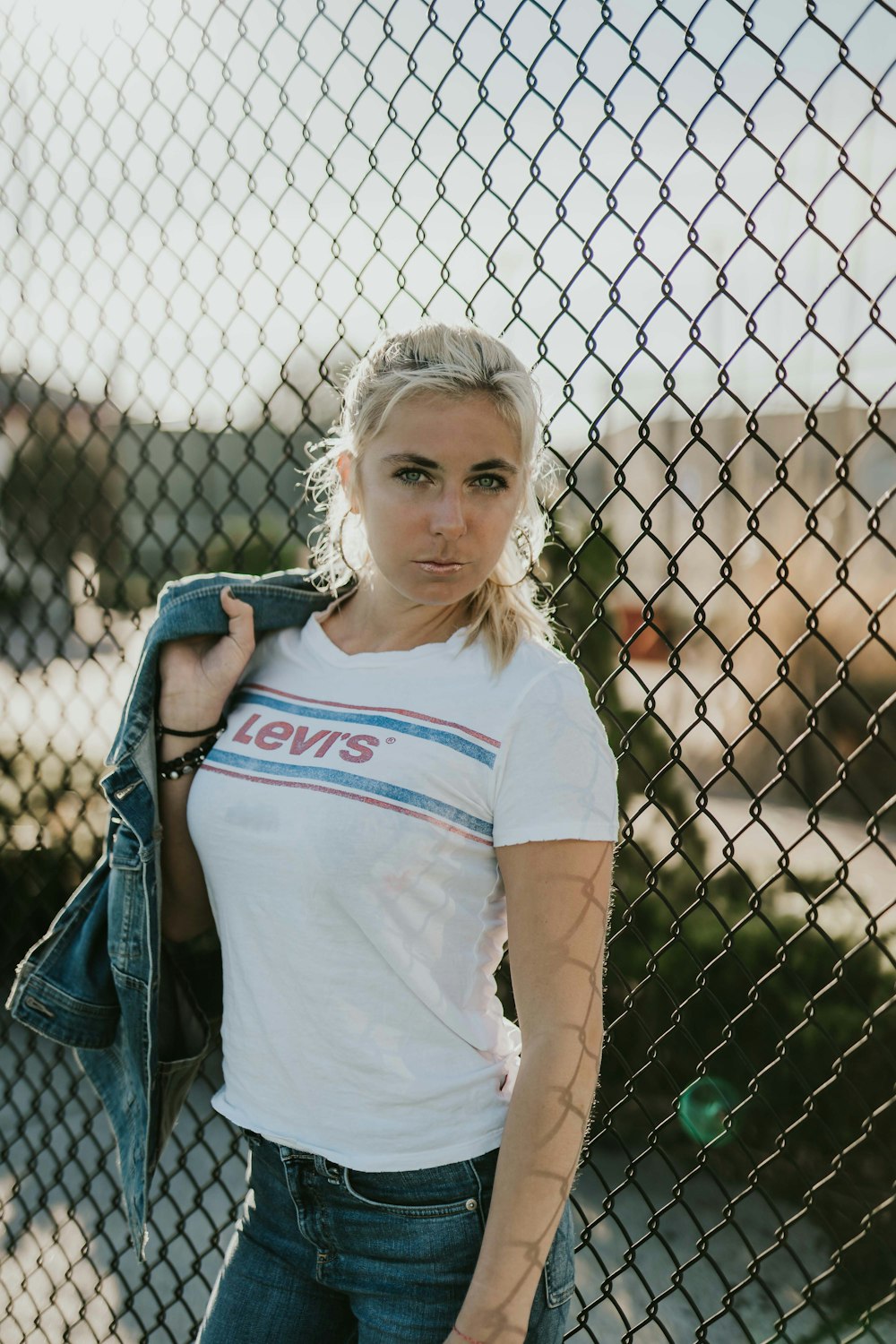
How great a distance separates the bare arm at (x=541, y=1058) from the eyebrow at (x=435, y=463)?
46 centimetres

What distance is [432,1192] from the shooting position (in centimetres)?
126

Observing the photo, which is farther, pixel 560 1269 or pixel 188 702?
pixel 188 702

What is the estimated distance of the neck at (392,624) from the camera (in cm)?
140

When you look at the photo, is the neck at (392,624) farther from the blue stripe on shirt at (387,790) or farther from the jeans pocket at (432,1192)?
the jeans pocket at (432,1192)

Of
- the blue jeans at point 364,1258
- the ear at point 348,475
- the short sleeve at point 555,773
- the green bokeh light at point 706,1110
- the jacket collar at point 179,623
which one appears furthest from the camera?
the green bokeh light at point 706,1110

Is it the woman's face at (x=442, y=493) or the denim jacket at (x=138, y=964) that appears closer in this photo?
the woman's face at (x=442, y=493)

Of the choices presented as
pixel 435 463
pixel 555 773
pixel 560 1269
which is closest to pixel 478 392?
pixel 435 463

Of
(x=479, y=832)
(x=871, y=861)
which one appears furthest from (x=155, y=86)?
(x=871, y=861)

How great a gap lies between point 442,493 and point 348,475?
0.66 feet

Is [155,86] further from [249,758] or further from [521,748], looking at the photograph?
[521,748]

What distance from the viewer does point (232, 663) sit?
1509 millimetres

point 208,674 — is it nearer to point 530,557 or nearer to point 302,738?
point 302,738

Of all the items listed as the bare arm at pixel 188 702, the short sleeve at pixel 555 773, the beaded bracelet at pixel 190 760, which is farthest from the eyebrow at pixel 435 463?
the beaded bracelet at pixel 190 760

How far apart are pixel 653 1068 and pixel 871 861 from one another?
4.32m
